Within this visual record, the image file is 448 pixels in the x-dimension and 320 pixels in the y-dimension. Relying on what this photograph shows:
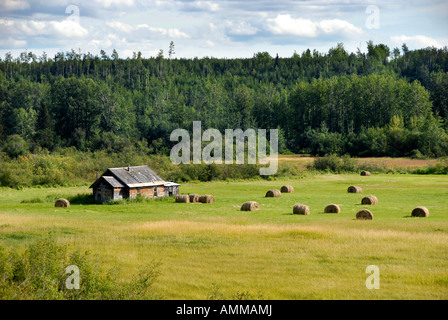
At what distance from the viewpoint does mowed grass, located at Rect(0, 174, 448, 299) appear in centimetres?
1914

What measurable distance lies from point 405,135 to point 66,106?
7577 centimetres

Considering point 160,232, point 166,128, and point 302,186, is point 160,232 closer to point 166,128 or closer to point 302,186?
point 302,186

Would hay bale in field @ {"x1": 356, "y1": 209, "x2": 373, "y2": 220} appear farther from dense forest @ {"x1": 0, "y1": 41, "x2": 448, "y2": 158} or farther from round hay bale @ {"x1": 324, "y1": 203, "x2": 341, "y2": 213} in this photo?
dense forest @ {"x1": 0, "y1": 41, "x2": 448, "y2": 158}

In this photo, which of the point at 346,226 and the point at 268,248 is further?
the point at 346,226

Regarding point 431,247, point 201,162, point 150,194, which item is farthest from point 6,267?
point 201,162

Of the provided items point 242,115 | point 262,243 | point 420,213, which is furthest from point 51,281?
point 242,115

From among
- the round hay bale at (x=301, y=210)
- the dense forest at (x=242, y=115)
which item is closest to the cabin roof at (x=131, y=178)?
the round hay bale at (x=301, y=210)

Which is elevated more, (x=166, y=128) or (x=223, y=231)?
(x=166, y=128)

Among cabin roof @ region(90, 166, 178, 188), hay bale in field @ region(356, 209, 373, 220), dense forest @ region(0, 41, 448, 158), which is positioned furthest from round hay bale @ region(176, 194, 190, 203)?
dense forest @ region(0, 41, 448, 158)

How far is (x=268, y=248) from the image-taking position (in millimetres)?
25688

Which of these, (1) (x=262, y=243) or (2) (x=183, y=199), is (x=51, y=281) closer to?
(1) (x=262, y=243)

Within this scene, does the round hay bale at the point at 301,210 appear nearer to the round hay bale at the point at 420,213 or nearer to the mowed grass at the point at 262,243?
the mowed grass at the point at 262,243

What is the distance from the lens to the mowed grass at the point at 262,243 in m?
19.1
